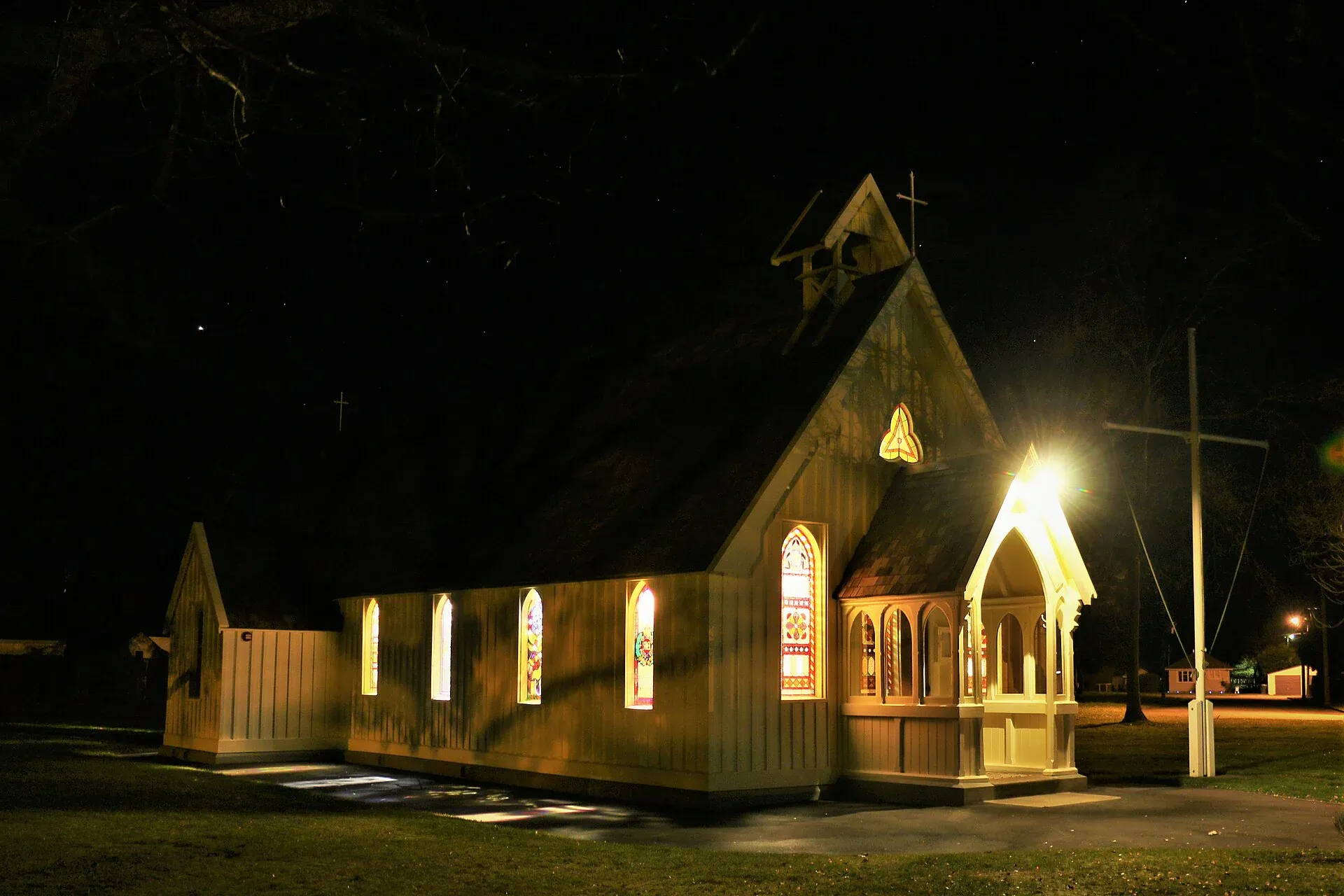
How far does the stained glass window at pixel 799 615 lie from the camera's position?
19.0m

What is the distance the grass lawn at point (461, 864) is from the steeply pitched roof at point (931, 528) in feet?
18.6

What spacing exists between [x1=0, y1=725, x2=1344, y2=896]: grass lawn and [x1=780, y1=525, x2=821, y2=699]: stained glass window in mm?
5631

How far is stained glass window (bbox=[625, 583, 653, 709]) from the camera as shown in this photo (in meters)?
19.2

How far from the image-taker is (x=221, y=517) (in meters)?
28.8

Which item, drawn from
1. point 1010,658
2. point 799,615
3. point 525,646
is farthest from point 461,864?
point 1010,658

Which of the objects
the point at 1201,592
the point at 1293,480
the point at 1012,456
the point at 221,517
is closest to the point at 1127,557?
the point at 1293,480

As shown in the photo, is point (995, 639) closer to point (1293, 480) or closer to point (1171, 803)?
point (1171, 803)

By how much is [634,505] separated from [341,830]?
24.3ft

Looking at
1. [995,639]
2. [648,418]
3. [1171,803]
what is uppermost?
[648,418]

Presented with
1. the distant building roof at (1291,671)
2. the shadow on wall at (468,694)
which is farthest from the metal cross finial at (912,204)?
the distant building roof at (1291,671)

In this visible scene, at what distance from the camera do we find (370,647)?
26203 millimetres

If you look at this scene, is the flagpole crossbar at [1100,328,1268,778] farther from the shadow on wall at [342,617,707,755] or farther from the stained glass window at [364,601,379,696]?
the stained glass window at [364,601,379,696]

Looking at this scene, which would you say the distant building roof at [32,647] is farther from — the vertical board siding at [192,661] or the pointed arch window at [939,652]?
the pointed arch window at [939,652]

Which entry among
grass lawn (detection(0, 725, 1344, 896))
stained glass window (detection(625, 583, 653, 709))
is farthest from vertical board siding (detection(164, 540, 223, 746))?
stained glass window (detection(625, 583, 653, 709))
